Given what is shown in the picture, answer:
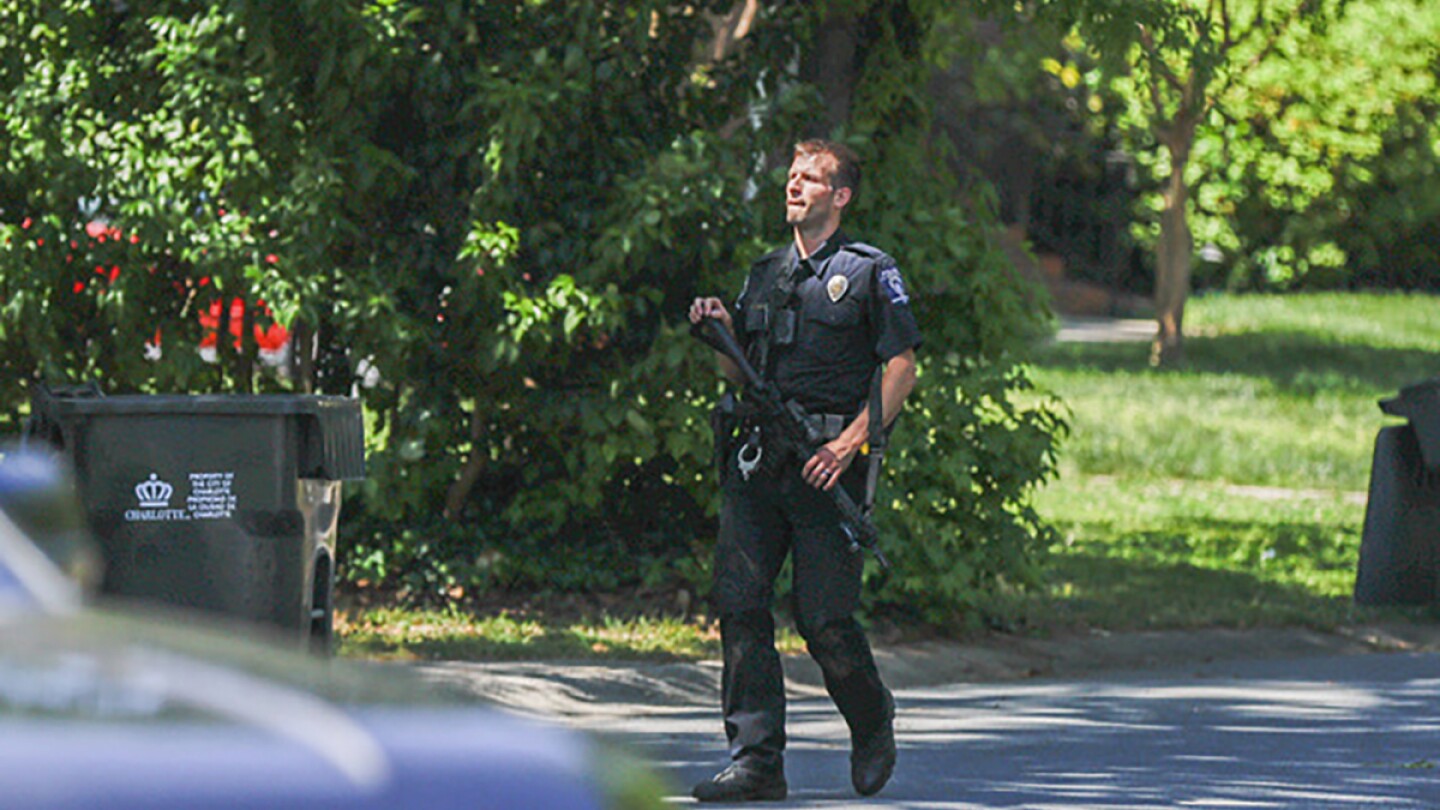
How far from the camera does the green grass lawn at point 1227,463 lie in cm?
1260

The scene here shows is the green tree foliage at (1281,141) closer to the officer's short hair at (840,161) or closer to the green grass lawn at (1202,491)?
the green grass lawn at (1202,491)

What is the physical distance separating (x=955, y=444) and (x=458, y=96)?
8.68 ft

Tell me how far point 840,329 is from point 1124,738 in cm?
242

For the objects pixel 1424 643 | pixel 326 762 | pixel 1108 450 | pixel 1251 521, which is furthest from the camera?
pixel 1108 450

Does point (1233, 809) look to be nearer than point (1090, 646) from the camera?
Yes

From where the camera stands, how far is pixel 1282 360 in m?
31.5

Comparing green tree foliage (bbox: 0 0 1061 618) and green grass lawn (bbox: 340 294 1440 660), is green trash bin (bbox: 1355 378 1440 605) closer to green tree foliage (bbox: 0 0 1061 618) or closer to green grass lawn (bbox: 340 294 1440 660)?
green grass lawn (bbox: 340 294 1440 660)

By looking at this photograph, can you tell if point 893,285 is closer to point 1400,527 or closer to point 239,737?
point 1400,527

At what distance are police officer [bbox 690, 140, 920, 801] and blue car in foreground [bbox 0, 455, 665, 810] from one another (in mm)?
4372

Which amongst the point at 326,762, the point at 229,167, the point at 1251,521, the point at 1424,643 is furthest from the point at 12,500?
the point at 1251,521

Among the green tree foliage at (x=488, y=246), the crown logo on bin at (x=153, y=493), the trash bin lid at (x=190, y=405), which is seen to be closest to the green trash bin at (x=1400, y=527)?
the green tree foliage at (x=488, y=246)

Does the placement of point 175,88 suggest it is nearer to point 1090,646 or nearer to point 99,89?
point 99,89

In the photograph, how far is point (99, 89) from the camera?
35.2ft

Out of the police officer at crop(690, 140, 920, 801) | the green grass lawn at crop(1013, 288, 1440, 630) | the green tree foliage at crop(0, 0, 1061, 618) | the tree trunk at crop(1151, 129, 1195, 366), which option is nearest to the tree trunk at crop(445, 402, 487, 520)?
the green tree foliage at crop(0, 0, 1061, 618)
